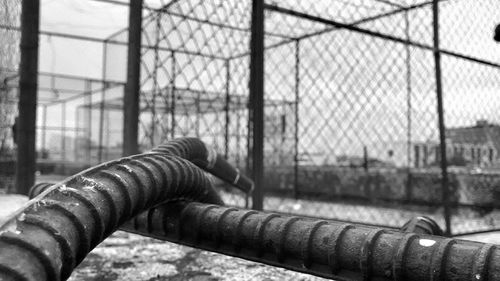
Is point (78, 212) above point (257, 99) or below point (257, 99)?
below

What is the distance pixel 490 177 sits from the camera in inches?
264

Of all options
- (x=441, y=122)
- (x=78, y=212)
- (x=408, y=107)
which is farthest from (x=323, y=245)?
(x=408, y=107)

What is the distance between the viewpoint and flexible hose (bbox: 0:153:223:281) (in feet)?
4.65

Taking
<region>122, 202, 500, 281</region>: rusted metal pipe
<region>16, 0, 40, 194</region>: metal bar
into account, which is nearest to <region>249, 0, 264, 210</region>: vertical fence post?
<region>122, 202, 500, 281</region>: rusted metal pipe

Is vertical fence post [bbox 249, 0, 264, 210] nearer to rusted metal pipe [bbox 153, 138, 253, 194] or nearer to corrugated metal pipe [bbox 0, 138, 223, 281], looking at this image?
rusted metal pipe [bbox 153, 138, 253, 194]

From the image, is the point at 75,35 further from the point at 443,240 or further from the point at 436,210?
Answer: the point at 443,240

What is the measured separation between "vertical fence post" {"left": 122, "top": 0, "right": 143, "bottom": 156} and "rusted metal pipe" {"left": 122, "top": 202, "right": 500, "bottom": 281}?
1.39 m

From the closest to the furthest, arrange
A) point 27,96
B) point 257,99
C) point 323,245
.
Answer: point 323,245 < point 257,99 < point 27,96

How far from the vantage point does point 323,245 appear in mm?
2010

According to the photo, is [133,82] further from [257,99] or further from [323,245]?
[323,245]

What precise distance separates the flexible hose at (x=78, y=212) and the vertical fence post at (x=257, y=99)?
118 centimetres

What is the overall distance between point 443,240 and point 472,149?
6.18 meters

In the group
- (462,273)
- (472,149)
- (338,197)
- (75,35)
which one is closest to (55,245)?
(462,273)

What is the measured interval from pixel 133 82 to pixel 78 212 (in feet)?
8.39
